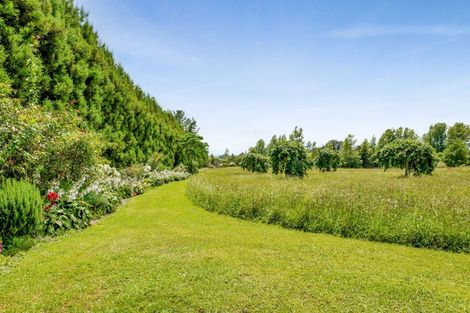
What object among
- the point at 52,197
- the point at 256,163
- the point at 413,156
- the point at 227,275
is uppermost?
the point at 413,156

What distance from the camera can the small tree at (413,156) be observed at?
22828 millimetres

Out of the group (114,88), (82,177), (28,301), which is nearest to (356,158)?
(114,88)

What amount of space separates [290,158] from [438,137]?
6135 cm

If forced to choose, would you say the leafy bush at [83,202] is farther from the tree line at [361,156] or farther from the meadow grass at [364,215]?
the tree line at [361,156]

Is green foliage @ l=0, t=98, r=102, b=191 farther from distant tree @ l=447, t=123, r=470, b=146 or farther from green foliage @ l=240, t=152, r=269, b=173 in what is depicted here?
distant tree @ l=447, t=123, r=470, b=146

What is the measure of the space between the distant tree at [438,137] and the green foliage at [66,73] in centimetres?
6914

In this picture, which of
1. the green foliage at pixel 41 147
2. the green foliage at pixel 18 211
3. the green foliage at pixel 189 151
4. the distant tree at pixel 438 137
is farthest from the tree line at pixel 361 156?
the green foliage at pixel 18 211

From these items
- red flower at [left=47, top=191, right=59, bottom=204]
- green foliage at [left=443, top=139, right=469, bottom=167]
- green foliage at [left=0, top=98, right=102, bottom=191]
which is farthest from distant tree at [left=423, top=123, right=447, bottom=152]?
red flower at [left=47, top=191, right=59, bottom=204]

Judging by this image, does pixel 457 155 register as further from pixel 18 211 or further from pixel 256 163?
pixel 18 211

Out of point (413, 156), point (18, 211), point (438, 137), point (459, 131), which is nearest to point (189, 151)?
point (413, 156)

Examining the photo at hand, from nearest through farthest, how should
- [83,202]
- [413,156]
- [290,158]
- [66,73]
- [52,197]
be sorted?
[52,197], [83,202], [66,73], [290,158], [413,156]

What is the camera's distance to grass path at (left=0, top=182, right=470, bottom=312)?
3344 mm

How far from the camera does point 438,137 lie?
64438 mm

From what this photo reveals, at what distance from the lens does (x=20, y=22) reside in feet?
26.8
